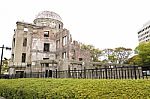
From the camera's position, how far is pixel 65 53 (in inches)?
1395

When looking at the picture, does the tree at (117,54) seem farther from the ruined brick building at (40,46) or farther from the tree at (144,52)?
the ruined brick building at (40,46)

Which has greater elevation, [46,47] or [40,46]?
[40,46]

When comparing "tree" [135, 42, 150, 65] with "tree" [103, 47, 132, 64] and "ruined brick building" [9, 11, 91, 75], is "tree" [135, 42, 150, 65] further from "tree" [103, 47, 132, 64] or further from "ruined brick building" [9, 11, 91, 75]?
"ruined brick building" [9, 11, 91, 75]

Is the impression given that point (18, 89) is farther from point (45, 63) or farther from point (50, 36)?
point (50, 36)

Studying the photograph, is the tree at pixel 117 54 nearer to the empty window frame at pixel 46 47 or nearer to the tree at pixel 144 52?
the tree at pixel 144 52

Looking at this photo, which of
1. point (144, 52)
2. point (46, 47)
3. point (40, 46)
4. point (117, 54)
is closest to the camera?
point (40, 46)

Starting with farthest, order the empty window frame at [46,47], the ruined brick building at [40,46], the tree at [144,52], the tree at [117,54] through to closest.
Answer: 1. the tree at [117,54]
2. the tree at [144,52]
3. the empty window frame at [46,47]
4. the ruined brick building at [40,46]

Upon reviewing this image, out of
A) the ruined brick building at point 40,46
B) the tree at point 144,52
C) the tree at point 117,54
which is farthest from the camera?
the tree at point 117,54

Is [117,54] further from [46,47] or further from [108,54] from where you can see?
[46,47]

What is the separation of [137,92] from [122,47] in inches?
1983

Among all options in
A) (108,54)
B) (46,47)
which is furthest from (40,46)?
(108,54)

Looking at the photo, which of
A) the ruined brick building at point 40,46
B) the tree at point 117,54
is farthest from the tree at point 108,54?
the ruined brick building at point 40,46

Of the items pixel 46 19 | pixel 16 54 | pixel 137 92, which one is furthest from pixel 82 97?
pixel 46 19

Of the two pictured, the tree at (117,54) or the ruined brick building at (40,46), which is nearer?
the ruined brick building at (40,46)
